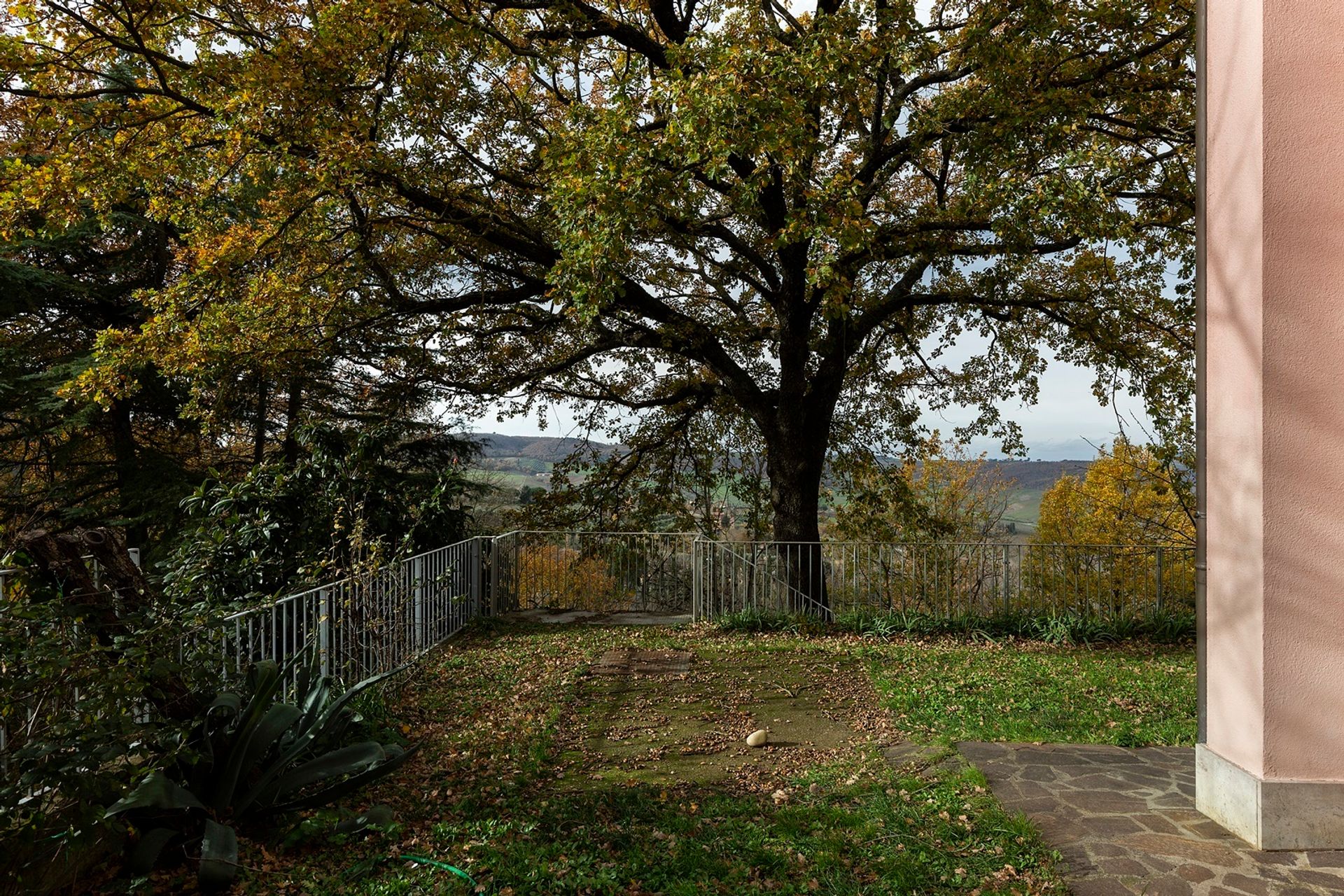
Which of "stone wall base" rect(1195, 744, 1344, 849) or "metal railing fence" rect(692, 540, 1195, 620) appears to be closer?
"stone wall base" rect(1195, 744, 1344, 849)

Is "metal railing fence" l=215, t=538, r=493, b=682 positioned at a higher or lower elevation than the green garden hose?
higher

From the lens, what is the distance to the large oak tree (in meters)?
→ 8.41

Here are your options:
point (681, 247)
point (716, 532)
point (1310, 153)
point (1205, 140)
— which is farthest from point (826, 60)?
point (716, 532)

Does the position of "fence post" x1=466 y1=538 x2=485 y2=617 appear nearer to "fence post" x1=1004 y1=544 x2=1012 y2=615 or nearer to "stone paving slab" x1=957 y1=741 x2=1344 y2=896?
"stone paving slab" x1=957 y1=741 x2=1344 y2=896

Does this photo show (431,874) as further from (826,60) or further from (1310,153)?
(826,60)

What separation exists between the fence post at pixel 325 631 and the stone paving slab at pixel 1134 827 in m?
4.73

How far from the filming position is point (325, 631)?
602 cm

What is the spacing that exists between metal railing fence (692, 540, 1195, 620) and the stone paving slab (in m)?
5.36

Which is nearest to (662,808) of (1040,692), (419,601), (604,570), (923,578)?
(1040,692)

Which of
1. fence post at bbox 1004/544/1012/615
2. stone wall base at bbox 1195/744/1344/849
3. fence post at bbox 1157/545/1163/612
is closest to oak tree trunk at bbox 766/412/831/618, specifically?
fence post at bbox 1004/544/1012/615

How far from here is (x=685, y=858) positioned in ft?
13.1

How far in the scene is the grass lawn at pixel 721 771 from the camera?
383cm

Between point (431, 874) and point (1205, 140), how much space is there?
5.64 m

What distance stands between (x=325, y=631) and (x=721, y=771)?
124 inches
